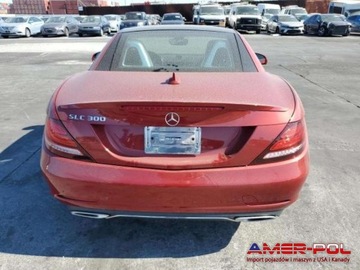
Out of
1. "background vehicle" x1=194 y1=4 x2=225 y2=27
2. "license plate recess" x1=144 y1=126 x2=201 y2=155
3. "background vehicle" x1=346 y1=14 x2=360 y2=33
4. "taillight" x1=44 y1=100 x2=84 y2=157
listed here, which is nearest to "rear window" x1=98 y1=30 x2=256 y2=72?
"taillight" x1=44 y1=100 x2=84 y2=157

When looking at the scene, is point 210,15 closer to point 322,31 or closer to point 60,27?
point 322,31

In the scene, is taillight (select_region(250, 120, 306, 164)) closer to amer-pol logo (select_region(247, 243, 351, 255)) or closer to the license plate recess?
the license plate recess

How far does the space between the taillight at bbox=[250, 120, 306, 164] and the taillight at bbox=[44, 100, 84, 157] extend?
1.16 m

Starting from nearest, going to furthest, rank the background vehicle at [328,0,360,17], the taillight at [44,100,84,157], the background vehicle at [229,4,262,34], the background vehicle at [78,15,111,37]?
the taillight at [44,100,84,157]
the background vehicle at [78,15,111,37]
the background vehicle at [229,4,262,34]
the background vehicle at [328,0,360,17]

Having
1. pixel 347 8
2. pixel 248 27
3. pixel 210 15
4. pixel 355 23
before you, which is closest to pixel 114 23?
pixel 210 15

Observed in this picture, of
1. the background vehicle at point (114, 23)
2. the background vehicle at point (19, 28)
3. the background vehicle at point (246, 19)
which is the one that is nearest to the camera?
the background vehicle at point (19, 28)

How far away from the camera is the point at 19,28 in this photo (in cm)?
2305

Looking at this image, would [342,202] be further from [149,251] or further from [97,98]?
[97,98]

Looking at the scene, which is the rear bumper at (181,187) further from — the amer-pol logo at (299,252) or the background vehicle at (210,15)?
the background vehicle at (210,15)

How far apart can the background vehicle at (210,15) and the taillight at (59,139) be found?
26.0 m

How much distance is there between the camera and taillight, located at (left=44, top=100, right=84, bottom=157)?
84.4 inches

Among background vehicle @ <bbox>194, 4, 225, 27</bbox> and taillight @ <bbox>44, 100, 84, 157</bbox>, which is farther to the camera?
background vehicle @ <bbox>194, 4, 225, 27</bbox>

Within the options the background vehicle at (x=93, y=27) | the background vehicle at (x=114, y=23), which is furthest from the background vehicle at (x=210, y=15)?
the background vehicle at (x=93, y=27)

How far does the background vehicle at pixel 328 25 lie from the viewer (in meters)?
23.6
